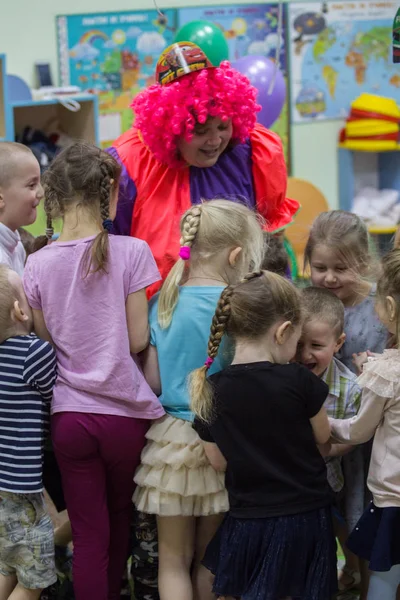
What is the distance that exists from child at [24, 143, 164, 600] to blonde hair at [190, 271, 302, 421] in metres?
0.23

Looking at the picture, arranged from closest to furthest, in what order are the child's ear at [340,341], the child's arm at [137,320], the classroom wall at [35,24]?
the child's arm at [137,320]
the child's ear at [340,341]
the classroom wall at [35,24]

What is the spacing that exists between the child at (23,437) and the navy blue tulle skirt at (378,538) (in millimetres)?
856

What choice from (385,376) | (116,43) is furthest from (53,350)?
(116,43)

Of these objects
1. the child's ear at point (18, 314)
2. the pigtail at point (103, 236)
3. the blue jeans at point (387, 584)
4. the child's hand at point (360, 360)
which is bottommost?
the blue jeans at point (387, 584)

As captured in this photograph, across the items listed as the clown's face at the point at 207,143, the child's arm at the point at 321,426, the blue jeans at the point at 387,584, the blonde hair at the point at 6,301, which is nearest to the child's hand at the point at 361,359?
the child's arm at the point at 321,426

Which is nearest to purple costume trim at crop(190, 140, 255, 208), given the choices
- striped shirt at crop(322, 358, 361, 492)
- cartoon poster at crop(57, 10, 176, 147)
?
striped shirt at crop(322, 358, 361, 492)

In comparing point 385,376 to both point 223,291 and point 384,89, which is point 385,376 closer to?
point 223,291

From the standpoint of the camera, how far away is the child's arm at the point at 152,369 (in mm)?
2348

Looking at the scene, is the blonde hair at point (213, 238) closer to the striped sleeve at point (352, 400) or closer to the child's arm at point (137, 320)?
the child's arm at point (137, 320)

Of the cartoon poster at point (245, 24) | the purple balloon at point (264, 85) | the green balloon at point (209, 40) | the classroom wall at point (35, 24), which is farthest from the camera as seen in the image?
the cartoon poster at point (245, 24)

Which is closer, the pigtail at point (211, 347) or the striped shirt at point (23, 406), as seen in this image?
the pigtail at point (211, 347)

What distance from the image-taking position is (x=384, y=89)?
6.25 metres

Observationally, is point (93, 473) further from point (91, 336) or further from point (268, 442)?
point (268, 442)

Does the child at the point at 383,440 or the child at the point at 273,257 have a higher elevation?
the child at the point at 273,257
